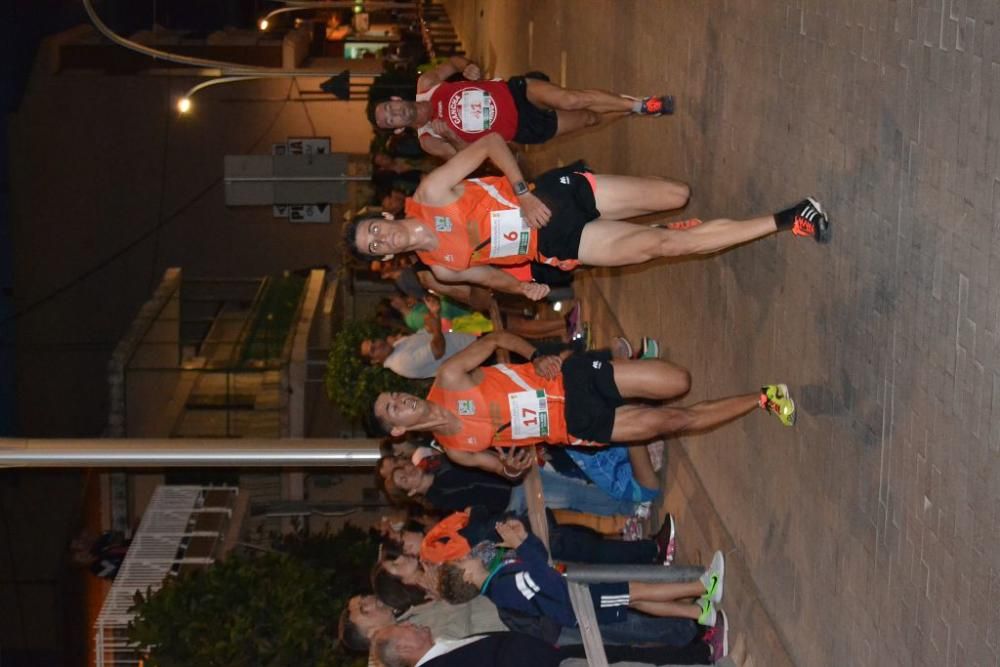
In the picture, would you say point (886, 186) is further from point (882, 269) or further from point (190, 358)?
point (190, 358)

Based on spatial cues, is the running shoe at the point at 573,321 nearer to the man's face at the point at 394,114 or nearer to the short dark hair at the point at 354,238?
the man's face at the point at 394,114

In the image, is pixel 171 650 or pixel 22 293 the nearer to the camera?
pixel 171 650

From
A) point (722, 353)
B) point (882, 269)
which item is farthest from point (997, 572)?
point (722, 353)

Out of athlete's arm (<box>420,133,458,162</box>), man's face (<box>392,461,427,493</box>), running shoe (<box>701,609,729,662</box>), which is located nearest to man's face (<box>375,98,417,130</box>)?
athlete's arm (<box>420,133,458,162</box>)

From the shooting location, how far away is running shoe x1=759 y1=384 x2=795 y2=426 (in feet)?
22.5

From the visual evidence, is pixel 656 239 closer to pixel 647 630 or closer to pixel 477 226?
pixel 477 226

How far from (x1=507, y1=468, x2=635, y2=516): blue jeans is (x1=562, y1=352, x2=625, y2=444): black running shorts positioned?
1.91 metres

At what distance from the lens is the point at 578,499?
10039 millimetres

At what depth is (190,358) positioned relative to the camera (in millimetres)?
23250

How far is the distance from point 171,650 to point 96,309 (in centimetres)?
2292

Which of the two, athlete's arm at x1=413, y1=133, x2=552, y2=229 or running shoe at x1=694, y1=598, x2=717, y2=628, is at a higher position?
athlete's arm at x1=413, y1=133, x2=552, y2=229

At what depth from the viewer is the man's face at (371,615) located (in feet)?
29.6

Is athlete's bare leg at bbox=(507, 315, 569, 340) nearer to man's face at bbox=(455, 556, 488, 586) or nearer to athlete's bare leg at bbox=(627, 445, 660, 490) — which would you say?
athlete's bare leg at bbox=(627, 445, 660, 490)

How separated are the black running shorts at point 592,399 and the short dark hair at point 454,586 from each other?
1208 mm
